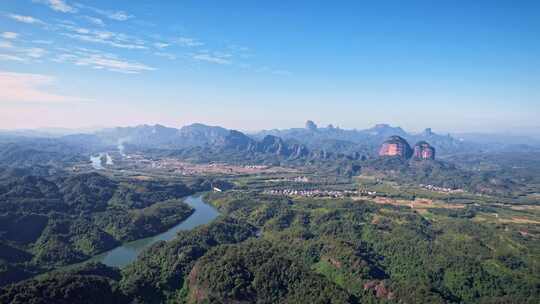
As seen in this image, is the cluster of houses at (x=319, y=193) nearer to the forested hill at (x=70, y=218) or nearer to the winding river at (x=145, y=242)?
the winding river at (x=145, y=242)

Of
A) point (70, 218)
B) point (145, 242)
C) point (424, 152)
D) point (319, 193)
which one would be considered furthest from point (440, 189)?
point (70, 218)

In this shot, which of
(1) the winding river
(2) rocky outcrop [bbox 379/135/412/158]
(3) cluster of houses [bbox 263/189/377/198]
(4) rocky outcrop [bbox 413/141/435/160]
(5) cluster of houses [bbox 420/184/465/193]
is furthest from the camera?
(2) rocky outcrop [bbox 379/135/412/158]

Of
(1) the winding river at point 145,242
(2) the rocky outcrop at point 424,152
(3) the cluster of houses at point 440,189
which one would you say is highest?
(2) the rocky outcrop at point 424,152

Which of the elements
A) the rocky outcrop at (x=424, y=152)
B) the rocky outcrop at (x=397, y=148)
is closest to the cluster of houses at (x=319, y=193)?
the rocky outcrop at (x=424, y=152)

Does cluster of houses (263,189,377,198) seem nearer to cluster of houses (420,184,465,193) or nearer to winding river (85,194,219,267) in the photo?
winding river (85,194,219,267)

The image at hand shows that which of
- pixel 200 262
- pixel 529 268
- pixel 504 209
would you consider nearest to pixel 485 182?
pixel 504 209

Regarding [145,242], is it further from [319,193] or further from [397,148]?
[397,148]

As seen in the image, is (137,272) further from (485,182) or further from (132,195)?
(485,182)

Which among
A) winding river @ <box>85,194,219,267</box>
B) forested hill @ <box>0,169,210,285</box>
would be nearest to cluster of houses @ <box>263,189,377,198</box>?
winding river @ <box>85,194,219,267</box>

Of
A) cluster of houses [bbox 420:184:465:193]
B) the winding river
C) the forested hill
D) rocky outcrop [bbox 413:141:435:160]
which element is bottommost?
cluster of houses [bbox 420:184:465:193]

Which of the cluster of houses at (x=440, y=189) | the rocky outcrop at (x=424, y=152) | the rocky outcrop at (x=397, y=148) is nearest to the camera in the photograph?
the cluster of houses at (x=440, y=189)
